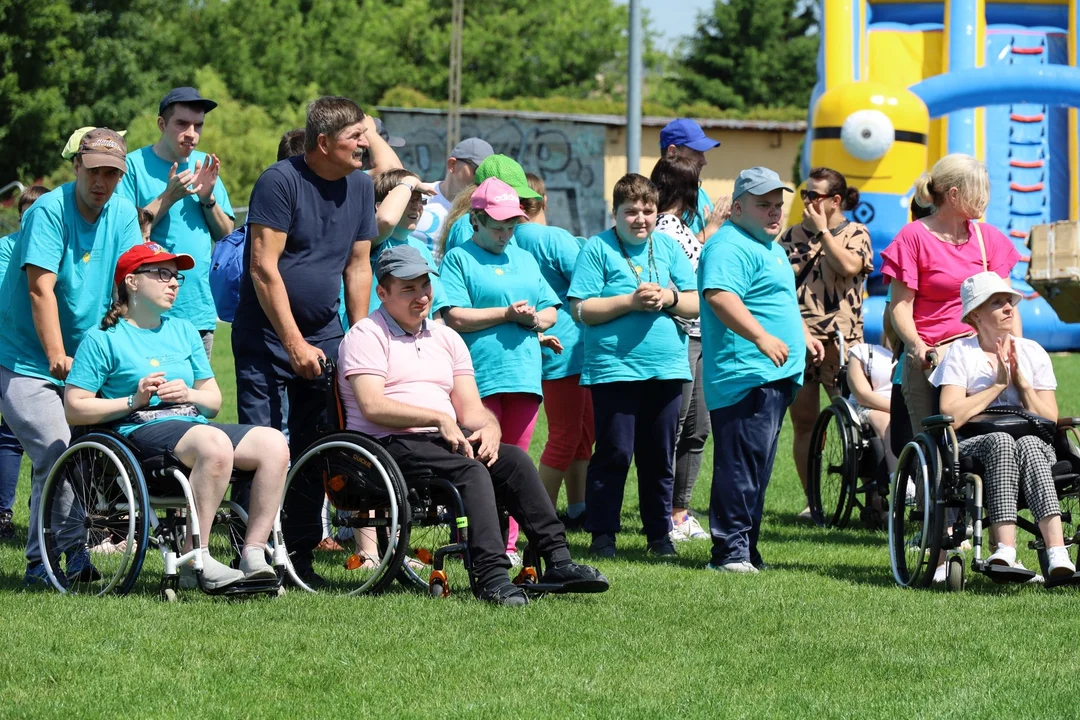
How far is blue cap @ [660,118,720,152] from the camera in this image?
27.5 ft

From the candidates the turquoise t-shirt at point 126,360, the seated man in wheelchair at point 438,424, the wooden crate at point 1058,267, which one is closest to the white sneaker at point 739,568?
the seated man in wheelchair at point 438,424

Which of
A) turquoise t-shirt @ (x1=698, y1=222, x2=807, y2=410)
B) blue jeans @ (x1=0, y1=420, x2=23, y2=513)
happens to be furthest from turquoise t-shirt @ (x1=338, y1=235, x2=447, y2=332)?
blue jeans @ (x1=0, y1=420, x2=23, y2=513)

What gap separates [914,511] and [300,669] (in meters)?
2.91

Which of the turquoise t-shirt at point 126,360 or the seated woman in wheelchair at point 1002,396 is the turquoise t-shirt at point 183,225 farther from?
the seated woman in wheelchair at point 1002,396

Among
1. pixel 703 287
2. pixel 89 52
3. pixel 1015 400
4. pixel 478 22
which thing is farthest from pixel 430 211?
pixel 478 22

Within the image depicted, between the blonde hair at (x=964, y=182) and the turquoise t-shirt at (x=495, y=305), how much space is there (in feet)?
6.12

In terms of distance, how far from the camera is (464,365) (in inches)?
249

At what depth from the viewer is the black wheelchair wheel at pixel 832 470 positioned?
835cm

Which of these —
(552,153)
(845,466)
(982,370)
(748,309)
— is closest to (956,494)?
(982,370)

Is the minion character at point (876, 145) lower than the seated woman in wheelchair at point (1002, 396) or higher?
higher

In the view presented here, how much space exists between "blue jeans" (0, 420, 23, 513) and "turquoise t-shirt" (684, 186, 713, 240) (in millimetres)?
3620

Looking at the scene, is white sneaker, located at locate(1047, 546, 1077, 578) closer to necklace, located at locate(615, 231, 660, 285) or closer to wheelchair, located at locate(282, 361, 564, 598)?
wheelchair, located at locate(282, 361, 564, 598)

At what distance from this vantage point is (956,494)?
6.28 m

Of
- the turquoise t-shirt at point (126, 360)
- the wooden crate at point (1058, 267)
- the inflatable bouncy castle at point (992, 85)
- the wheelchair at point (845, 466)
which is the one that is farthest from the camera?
the inflatable bouncy castle at point (992, 85)
